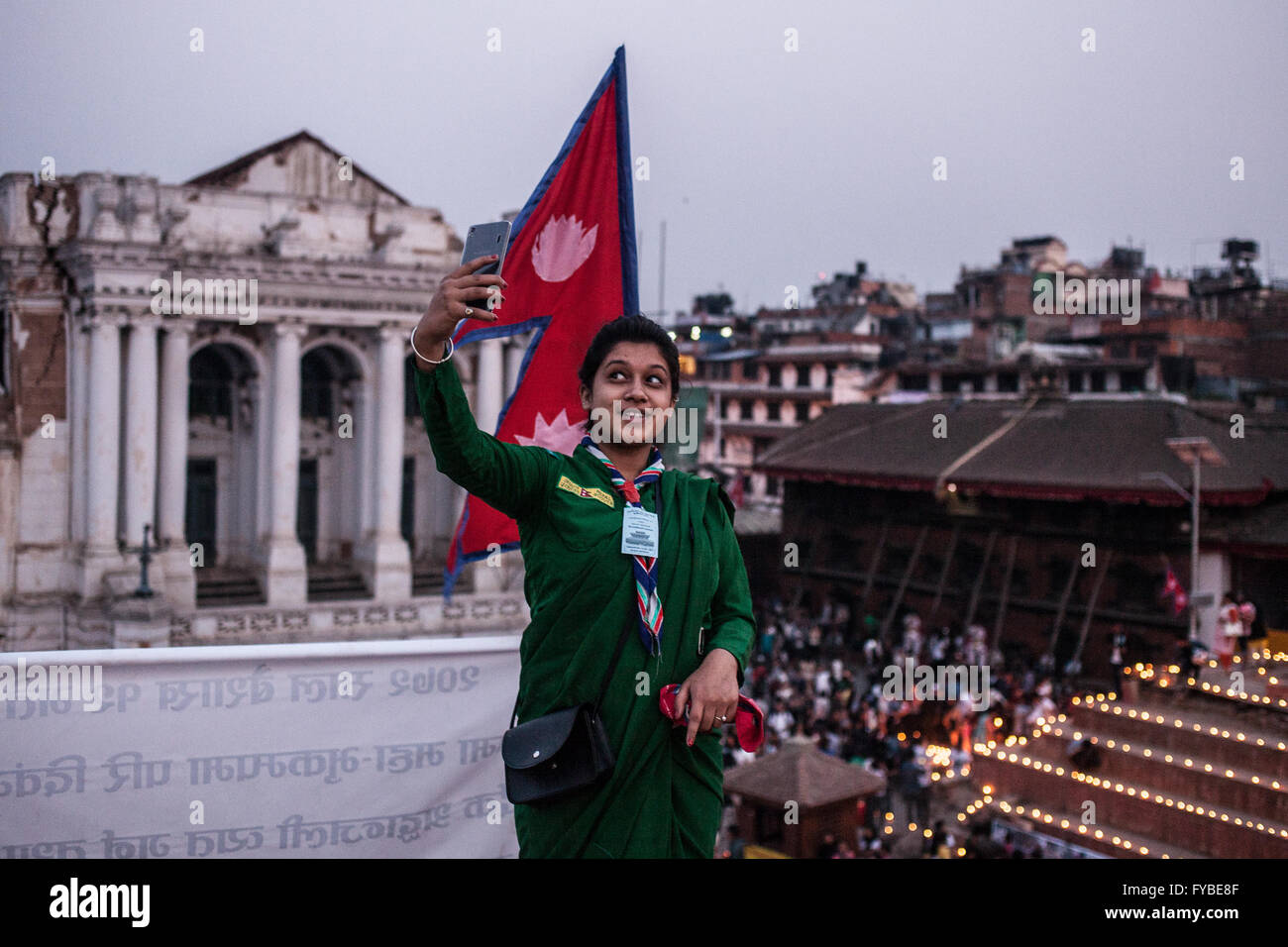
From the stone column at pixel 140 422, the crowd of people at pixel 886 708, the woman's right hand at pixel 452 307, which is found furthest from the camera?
the stone column at pixel 140 422

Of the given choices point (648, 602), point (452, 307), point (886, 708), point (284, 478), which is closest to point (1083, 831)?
point (648, 602)

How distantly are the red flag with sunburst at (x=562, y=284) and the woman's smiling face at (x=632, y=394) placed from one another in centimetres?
158

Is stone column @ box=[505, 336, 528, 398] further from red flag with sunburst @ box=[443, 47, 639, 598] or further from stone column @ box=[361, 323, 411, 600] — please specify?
red flag with sunburst @ box=[443, 47, 639, 598]

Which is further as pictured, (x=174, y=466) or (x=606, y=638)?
(x=174, y=466)

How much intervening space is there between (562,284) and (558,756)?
277cm

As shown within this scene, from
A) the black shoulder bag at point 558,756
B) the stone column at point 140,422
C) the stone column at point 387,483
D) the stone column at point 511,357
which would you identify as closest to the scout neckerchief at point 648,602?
the black shoulder bag at point 558,756

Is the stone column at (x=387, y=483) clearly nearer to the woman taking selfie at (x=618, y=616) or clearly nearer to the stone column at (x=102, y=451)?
the stone column at (x=102, y=451)

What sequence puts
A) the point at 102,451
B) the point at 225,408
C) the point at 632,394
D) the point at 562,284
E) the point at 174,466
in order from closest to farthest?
the point at 632,394, the point at 562,284, the point at 102,451, the point at 174,466, the point at 225,408

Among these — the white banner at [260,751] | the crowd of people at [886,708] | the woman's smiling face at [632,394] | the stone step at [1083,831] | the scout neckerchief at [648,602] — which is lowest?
the crowd of people at [886,708]

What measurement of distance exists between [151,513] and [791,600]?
60.7ft

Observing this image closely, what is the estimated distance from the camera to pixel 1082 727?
41.2 feet

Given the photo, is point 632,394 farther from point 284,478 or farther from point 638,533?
point 284,478

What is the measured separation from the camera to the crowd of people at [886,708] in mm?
16953

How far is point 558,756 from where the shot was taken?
3492 mm
